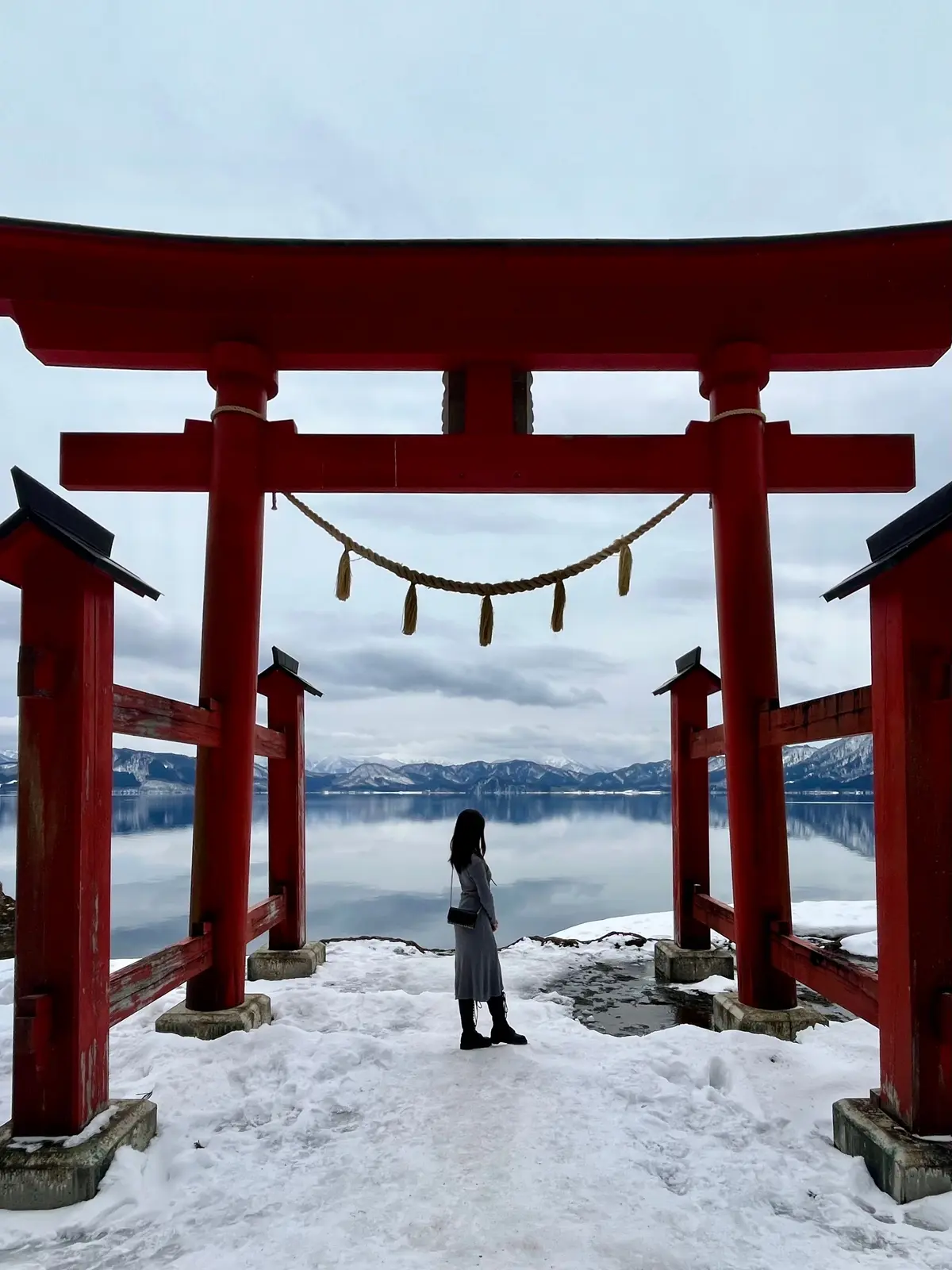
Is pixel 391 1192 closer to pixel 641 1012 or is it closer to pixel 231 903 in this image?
pixel 231 903

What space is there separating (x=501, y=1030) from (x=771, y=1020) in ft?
5.31

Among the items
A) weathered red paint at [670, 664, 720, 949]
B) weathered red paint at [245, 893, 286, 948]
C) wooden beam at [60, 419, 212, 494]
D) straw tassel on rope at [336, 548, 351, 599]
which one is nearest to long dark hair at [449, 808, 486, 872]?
weathered red paint at [245, 893, 286, 948]

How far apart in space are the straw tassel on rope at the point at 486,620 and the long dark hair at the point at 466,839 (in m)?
1.43

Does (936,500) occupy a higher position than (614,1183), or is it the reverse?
(936,500)

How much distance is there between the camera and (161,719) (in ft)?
13.2

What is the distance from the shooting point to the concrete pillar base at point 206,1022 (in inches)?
179

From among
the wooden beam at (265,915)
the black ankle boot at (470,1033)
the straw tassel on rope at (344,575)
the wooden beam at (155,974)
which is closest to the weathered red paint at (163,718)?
the wooden beam at (155,974)

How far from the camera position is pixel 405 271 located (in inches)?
197

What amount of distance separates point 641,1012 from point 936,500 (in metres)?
4.09

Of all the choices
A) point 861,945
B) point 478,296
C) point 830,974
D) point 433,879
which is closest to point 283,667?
point 478,296

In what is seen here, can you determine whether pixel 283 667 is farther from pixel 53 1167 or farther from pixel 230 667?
pixel 53 1167

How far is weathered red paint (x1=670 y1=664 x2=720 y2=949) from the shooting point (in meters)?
6.38

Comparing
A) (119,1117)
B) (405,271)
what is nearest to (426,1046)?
(119,1117)

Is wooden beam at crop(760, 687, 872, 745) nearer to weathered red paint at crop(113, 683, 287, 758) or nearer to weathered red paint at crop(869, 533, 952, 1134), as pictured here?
weathered red paint at crop(869, 533, 952, 1134)
